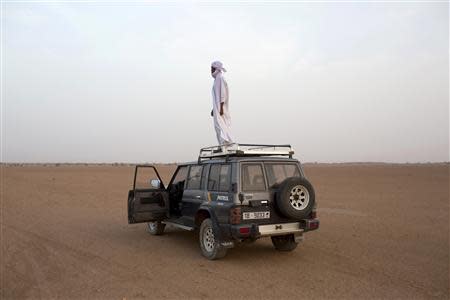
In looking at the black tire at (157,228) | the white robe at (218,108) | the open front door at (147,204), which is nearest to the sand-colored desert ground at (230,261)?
the black tire at (157,228)

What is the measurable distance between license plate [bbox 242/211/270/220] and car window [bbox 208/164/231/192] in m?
0.63

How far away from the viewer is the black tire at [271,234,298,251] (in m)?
8.73

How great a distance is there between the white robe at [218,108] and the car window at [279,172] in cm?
Answer: 201

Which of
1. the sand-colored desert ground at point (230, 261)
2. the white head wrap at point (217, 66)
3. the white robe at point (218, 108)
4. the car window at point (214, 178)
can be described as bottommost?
the sand-colored desert ground at point (230, 261)

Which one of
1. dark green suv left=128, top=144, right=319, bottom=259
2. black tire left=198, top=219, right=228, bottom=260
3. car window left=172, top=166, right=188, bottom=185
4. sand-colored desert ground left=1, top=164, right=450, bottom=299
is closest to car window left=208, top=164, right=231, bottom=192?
dark green suv left=128, top=144, right=319, bottom=259

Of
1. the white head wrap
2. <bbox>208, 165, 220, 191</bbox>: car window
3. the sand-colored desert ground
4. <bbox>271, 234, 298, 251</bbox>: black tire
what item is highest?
the white head wrap

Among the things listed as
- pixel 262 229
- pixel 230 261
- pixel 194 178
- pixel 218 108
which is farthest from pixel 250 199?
pixel 218 108

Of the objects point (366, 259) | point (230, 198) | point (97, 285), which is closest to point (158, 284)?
point (97, 285)

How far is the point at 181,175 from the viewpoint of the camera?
1050 centimetres

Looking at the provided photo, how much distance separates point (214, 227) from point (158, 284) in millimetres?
1532

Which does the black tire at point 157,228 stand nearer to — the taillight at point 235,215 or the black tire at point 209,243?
the black tire at point 209,243

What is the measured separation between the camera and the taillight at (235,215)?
7530 mm

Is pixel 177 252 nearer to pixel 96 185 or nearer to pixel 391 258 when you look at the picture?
pixel 391 258

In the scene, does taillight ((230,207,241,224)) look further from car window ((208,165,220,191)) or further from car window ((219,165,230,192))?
car window ((208,165,220,191))
